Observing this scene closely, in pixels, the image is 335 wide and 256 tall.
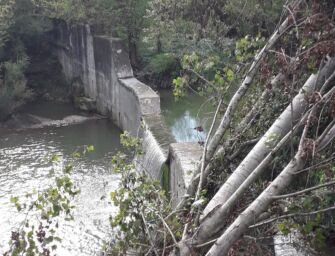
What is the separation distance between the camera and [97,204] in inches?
378

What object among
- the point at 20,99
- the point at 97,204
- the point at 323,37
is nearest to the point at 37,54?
the point at 20,99

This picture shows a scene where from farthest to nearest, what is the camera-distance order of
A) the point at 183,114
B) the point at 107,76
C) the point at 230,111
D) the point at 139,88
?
the point at 107,76 < the point at 183,114 < the point at 139,88 < the point at 230,111

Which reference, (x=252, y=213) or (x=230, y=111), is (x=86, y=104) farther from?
(x=252, y=213)

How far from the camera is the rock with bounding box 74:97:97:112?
53.5 ft

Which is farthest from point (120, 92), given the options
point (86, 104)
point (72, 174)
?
point (72, 174)

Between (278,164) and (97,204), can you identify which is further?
(97,204)

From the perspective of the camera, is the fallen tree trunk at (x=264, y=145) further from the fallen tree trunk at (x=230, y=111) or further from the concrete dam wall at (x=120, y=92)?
the concrete dam wall at (x=120, y=92)

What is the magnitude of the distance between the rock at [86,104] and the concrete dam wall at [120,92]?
129 mm

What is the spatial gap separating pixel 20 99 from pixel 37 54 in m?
4.21

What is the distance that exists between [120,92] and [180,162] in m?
7.55

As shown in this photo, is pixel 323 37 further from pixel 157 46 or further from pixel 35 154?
pixel 157 46

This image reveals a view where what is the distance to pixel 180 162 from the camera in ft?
22.2

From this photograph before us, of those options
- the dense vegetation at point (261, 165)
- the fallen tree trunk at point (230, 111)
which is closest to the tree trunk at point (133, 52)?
the dense vegetation at point (261, 165)

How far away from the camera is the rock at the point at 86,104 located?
1630cm
